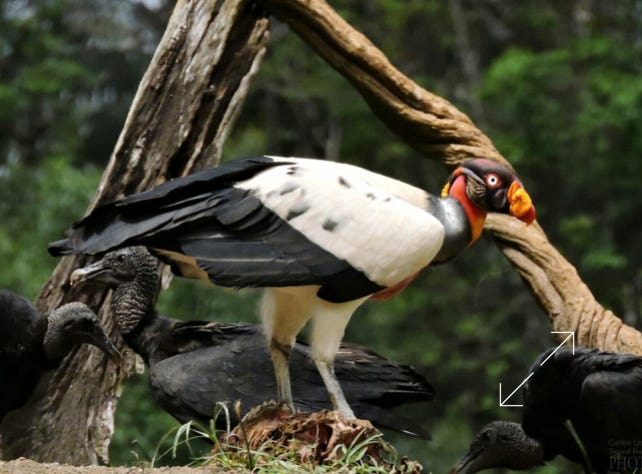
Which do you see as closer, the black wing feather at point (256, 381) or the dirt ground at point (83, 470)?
the dirt ground at point (83, 470)

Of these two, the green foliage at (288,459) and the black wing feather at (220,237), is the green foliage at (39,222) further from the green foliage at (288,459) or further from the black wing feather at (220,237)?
the green foliage at (288,459)

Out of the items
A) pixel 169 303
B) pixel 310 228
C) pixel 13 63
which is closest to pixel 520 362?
pixel 169 303

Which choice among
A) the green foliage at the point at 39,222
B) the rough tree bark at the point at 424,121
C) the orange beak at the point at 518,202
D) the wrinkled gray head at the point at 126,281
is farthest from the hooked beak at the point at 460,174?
the green foliage at the point at 39,222

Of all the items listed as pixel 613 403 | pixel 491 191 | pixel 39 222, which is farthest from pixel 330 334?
pixel 39 222

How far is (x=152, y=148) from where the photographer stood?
740cm

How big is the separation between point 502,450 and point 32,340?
2.58 metres

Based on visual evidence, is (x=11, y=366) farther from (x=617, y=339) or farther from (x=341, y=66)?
(x=617, y=339)

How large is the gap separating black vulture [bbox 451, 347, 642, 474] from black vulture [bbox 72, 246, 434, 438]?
557 mm

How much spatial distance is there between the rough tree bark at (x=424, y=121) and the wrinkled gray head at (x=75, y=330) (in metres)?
1.95

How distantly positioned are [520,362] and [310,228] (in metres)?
10.1

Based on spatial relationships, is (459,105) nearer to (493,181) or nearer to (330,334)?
(493,181)

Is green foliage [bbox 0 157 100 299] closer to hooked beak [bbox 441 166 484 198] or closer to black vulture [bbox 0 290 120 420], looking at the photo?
black vulture [bbox 0 290 120 420]

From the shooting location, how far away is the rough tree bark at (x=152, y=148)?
24.0 feet

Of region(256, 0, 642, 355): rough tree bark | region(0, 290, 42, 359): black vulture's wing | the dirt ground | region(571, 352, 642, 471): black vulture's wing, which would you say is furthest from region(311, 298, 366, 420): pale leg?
region(0, 290, 42, 359): black vulture's wing
